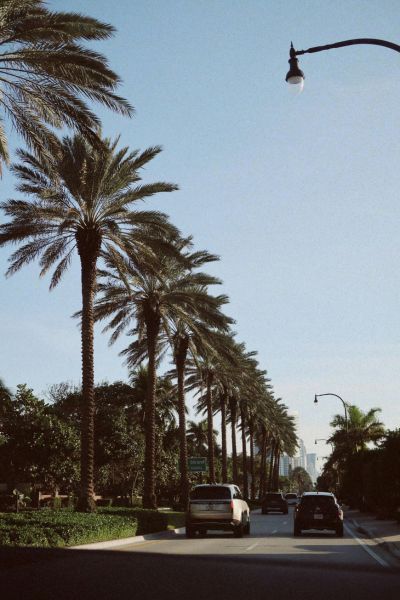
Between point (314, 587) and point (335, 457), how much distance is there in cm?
6663

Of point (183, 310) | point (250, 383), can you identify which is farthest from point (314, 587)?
point (250, 383)

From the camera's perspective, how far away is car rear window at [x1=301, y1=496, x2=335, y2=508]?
80.8 feet

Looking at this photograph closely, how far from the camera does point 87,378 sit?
23906 millimetres

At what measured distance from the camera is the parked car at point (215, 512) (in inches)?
917

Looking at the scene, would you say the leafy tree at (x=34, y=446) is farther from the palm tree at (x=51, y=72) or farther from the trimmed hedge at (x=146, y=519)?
the palm tree at (x=51, y=72)

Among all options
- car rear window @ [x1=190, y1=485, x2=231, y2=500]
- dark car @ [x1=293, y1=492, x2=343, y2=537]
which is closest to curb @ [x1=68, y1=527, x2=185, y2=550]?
car rear window @ [x1=190, y1=485, x2=231, y2=500]

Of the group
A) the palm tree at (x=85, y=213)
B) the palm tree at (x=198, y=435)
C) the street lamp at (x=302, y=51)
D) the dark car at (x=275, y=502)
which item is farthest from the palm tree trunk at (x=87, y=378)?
the palm tree at (x=198, y=435)

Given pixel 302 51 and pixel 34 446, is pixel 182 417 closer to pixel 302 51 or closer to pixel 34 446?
pixel 34 446

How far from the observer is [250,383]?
57219mm

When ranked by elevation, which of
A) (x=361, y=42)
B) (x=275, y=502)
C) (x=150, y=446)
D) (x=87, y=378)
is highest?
(x=361, y=42)

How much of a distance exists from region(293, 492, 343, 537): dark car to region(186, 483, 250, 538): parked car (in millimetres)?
2040

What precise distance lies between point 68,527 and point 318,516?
10687 millimetres

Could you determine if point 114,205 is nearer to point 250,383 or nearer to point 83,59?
point 83,59

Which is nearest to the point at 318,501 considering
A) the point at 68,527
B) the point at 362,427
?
the point at 68,527
